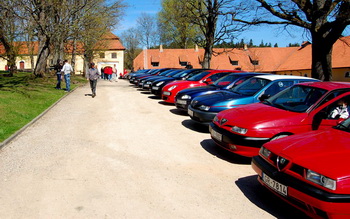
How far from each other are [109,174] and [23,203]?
4.56ft

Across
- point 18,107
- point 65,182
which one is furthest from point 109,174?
point 18,107

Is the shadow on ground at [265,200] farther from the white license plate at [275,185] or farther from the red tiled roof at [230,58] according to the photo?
the red tiled roof at [230,58]

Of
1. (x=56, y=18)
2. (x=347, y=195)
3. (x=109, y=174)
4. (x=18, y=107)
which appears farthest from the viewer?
(x=56, y=18)

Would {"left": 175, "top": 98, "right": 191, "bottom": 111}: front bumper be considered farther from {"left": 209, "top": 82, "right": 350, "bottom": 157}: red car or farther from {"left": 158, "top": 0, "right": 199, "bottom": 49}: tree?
{"left": 158, "top": 0, "right": 199, "bottom": 49}: tree

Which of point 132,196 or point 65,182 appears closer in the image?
point 132,196

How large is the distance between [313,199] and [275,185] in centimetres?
58

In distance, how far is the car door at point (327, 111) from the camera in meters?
5.27

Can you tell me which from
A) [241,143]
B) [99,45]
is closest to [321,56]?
[241,143]

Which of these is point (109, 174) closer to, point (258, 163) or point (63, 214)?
point (63, 214)

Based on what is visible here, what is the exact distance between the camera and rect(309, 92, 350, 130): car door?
527cm

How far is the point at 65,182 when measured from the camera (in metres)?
4.61

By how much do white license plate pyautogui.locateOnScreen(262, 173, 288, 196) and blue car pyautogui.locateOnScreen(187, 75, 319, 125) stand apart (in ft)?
11.7

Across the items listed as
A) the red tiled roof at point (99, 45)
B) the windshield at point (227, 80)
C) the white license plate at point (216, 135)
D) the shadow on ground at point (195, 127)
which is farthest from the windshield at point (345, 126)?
the red tiled roof at point (99, 45)

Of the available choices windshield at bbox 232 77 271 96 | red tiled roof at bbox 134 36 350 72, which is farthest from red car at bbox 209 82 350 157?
red tiled roof at bbox 134 36 350 72
